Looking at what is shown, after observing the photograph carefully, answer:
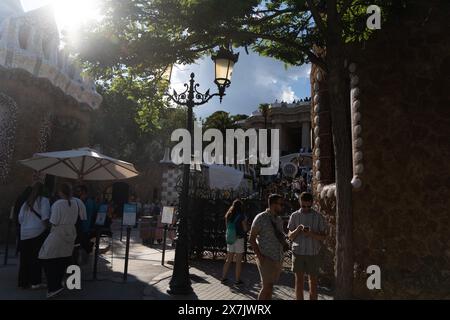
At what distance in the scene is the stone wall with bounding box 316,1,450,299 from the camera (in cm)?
690

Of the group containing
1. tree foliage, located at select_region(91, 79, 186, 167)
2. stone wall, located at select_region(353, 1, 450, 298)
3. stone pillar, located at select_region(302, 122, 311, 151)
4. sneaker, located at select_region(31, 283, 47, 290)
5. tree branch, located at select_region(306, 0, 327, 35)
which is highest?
stone pillar, located at select_region(302, 122, 311, 151)

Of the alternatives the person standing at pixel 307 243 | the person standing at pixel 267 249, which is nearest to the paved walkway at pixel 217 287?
the person standing at pixel 307 243

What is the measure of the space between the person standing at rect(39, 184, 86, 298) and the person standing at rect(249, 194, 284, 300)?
10.2ft

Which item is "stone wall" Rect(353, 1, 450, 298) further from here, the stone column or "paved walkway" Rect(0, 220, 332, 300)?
the stone column

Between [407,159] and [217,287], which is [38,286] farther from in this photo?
[407,159]

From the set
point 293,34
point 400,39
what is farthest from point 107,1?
point 400,39

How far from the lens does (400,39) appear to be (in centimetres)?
738

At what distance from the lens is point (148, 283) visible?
820cm

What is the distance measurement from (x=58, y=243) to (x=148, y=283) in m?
2.18

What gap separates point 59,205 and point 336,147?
4.33m

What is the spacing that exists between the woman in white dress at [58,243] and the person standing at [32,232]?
2.10ft

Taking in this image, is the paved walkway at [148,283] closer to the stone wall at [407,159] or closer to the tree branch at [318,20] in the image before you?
the stone wall at [407,159]

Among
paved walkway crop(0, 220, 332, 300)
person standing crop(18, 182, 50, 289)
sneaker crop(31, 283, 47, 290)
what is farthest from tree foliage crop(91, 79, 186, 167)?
sneaker crop(31, 283, 47, 290)
